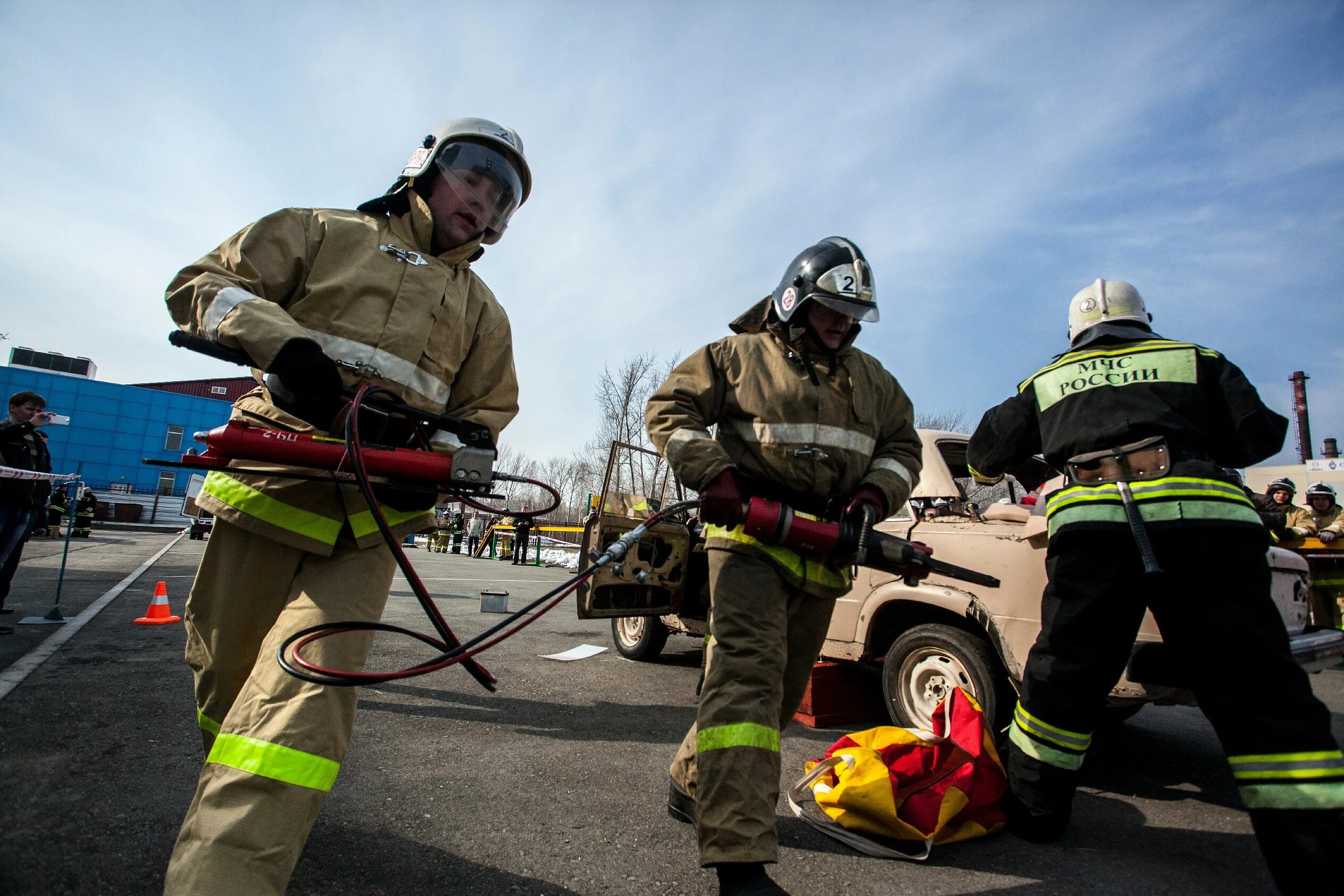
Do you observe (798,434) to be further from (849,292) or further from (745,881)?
(745,881)

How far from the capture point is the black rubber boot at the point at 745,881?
1791 millimetres

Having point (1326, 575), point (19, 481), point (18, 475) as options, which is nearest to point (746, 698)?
point (18, 475)

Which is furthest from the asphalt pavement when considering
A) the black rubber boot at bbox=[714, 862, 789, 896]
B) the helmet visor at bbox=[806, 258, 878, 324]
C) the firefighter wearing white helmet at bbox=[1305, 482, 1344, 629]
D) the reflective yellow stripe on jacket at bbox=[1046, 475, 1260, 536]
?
the firefighter wearing white helmet at bbox=[1305, 482, 1344, 629]

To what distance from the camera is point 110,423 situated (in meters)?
39.2

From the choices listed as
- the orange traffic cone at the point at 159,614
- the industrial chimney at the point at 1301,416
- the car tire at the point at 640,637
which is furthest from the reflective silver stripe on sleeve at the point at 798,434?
the industrial chimney at the point at 1301,416

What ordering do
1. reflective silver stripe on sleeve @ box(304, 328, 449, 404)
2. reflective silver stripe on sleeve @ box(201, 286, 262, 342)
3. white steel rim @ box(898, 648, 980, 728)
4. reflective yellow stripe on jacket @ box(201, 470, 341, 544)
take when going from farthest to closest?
1. white steel rim @ box(898, 648, 980, 728)
2. reflective silver stripe on sleeve @ box(304, 328, 449, 404)
3. reflective yellow stripe on jacket @ box(201, 470, 341, 544)
4. reflective silver stripe on sleeve @ box(201, 286, 262, 342)

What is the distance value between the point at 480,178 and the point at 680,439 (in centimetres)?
105

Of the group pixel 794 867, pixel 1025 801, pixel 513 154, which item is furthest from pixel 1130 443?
pixel 513 154

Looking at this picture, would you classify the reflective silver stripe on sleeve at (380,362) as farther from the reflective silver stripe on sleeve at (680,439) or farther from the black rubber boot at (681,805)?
the black rubber boot at (681,805)

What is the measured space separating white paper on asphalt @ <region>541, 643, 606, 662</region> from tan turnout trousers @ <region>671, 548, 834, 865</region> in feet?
10.7

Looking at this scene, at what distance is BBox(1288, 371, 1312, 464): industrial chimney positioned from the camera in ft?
105

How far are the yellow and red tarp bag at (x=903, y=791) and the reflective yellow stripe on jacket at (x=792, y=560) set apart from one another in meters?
0.69

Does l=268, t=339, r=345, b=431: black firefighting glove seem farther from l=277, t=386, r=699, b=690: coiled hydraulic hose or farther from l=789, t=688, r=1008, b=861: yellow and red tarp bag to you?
l=789, t=688, r=1008, b=861: yellow and red tarp bag

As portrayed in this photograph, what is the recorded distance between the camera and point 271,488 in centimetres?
177
